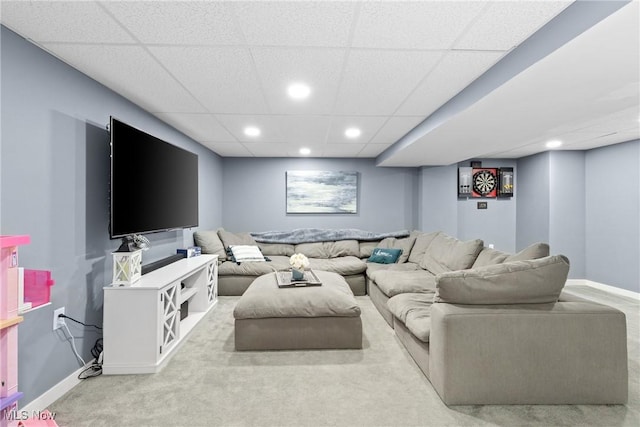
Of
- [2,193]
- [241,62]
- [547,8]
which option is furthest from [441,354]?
[2,193]

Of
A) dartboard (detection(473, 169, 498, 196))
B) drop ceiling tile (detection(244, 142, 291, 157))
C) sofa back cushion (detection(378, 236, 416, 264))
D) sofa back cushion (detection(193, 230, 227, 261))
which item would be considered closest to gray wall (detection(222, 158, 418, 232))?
drop ceiling tile (detection(244, 142, 291, 157))

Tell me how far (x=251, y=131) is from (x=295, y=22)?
254 centimetres

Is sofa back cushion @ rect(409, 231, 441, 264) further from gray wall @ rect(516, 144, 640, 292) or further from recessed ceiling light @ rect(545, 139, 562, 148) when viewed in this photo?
gray wall @ rect(516, 144, 640, 292)

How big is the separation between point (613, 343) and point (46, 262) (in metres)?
3.65

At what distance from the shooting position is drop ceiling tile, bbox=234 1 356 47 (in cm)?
160

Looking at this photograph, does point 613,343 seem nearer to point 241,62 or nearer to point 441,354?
point 441,354

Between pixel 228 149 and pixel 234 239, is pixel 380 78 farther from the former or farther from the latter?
pixel 234 239

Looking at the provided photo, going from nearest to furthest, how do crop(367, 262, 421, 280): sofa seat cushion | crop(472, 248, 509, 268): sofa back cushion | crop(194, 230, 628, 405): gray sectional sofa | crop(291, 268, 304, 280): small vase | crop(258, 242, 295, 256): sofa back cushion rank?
crop(194, 230, 628, 405): gray sectional sofa
crop(472, 248, 509, 268): sofa back cushion
crop(291, 268, 304, 280): small vase
crop(367, 262, 421, 280): sofa seat cushion
crop(258, 242, 295, 256): sofa back cushion

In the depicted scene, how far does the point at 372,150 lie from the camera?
5.48m

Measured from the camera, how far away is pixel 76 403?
82.6 inches

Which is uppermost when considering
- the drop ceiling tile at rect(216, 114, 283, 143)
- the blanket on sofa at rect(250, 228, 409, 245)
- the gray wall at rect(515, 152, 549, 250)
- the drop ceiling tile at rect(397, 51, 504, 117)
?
the drop ceiling tile at rect(216, 114, 283, 143)

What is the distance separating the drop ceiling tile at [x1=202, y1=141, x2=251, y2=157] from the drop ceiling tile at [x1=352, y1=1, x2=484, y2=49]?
3.44m

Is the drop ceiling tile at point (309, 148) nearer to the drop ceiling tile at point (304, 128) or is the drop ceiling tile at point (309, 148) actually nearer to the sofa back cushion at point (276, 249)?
the drop ceiling tile at point (304, 128)
